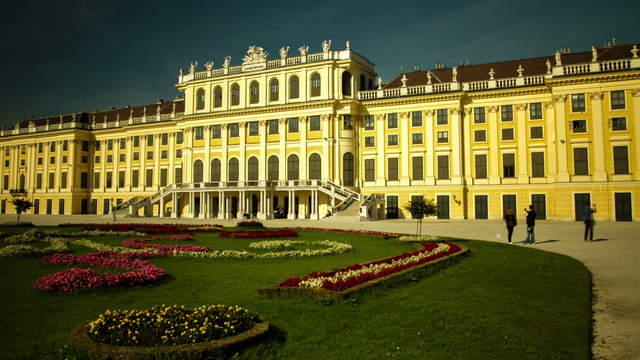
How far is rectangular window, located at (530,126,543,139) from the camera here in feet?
161

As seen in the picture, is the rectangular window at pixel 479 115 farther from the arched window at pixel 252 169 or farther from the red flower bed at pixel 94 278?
the red flower bed at pixel 94 278

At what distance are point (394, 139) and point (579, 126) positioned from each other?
18.9 m

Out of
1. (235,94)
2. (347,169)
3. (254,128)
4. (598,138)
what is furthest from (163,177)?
(598,138)

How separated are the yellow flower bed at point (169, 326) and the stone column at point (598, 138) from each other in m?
45.0

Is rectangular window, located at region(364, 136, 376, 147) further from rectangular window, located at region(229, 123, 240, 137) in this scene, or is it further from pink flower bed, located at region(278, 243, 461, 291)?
pink flower bed, located at region(278, 243, 461, 291)

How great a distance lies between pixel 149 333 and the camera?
7270 mm

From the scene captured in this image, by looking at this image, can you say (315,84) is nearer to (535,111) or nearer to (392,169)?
(392,169)

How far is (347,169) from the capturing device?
55.8 meters

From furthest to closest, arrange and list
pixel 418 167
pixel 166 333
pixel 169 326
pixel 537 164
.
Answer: pixel 418 167 < pixel 537 164 < pixel 169 326 < pixel 166 333

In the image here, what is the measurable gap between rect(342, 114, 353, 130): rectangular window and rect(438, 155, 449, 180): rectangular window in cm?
1106

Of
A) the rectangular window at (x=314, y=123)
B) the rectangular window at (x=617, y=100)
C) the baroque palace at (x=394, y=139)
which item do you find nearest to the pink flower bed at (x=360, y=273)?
the baroque palace at (x=394, y=139)

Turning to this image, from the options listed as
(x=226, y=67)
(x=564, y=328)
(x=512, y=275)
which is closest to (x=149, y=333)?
(x=564, y=328)

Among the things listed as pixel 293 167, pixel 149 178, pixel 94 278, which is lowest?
pixel 94 278

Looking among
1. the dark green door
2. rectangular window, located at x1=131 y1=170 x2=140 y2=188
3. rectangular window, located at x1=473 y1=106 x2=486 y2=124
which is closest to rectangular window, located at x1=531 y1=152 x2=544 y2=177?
rectangular window, located at x1=473 y1=106 x2=486 y2=124
